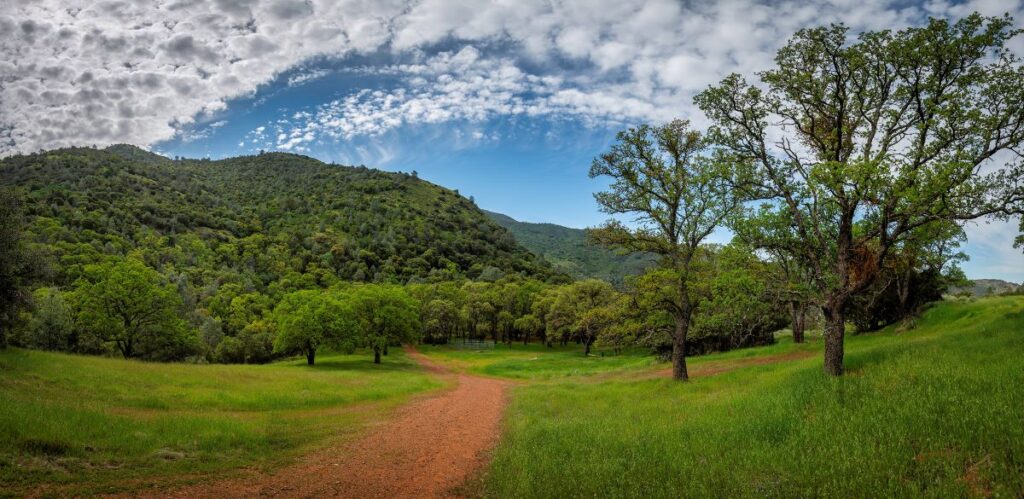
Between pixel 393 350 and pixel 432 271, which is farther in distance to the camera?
pixel 432 271

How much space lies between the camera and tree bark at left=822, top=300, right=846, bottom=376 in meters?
15.2

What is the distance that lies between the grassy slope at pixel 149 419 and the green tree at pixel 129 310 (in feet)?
60.0

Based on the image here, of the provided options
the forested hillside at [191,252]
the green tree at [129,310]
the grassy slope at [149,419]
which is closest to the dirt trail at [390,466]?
the grassy slope at [149,419]

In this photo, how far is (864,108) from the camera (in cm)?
1625

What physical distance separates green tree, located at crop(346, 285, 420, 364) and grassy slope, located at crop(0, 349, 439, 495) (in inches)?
925

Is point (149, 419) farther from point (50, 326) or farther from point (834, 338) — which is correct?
point (50, 326)

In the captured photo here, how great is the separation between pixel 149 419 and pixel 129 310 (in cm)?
3683

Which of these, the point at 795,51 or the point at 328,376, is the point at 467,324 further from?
the point at 795,51

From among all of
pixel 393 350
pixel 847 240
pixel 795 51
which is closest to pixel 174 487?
pixel 847 240

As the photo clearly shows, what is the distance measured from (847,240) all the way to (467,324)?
308 ft

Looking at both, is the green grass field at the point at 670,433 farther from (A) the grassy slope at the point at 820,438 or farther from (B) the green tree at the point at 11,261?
(B) the green tree at the point at 11,261

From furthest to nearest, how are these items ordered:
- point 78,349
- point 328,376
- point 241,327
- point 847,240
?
point 241,327
point 78,349
point 328,376
point 847,240

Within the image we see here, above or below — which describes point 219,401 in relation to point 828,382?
below

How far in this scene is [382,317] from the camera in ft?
183
